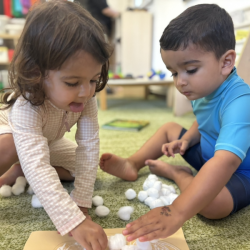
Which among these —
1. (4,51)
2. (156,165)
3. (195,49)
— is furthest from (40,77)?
(4,51)

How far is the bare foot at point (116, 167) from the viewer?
0.82 meters

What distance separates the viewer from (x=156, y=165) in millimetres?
850

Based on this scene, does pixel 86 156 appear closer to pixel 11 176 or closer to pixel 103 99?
pixel 11 176

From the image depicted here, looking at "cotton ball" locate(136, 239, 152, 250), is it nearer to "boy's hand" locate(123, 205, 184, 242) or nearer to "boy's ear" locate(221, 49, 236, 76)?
"boy's hand" locate(123, 205, 184, 242)

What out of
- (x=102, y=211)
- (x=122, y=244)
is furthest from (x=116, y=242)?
(x=102, y=211)

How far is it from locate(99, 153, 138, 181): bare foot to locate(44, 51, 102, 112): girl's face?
0.31 meters

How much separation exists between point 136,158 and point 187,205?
42 centimetres

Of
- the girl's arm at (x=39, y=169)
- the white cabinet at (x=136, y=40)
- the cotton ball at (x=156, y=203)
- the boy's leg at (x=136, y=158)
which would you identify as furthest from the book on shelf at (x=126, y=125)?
the white cabinet at (x=136, y=40)

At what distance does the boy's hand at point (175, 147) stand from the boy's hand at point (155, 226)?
35 centimetres

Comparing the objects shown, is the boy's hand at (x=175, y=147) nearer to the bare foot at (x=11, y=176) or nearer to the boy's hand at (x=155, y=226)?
the boy's hand at (x=155, y=226)

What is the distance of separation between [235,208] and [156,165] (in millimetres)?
287

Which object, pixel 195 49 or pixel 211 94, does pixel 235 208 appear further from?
pixel 195 49

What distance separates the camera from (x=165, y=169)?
2.74 feet

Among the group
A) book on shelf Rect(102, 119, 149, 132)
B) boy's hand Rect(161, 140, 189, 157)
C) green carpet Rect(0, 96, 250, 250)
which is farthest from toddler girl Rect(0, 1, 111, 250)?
book on shelf Rect(102, 119, 149, 132)
